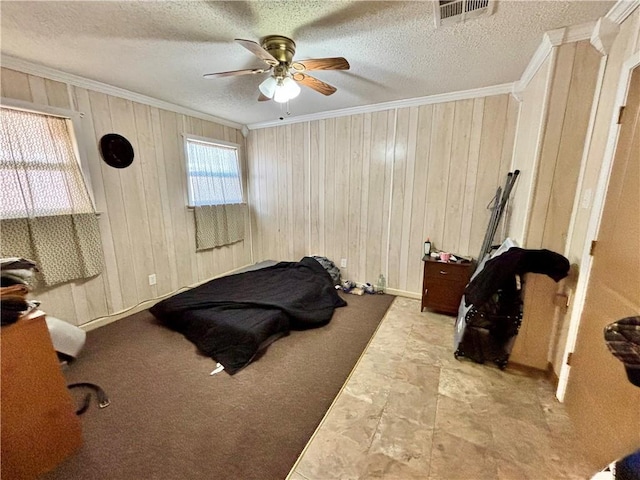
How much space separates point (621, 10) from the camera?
144 centimetres

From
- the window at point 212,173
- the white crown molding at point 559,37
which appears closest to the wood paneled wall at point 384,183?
the window at point 212,173

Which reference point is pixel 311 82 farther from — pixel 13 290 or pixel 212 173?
pixel 212 173

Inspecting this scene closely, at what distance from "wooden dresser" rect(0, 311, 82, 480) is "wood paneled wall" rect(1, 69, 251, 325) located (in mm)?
1555

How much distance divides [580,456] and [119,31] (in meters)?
3.68

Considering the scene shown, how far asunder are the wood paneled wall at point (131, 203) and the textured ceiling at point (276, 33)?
0.93 ft

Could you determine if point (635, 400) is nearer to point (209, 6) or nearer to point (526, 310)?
point (526, 310)

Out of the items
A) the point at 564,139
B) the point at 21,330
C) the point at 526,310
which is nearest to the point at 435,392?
the point at 526,310

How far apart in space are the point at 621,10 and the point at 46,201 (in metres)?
4.28

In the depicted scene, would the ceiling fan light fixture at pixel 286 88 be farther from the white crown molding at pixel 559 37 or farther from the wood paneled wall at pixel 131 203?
the wood paneled wall at pixel 131 203

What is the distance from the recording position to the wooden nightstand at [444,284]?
9.07ft

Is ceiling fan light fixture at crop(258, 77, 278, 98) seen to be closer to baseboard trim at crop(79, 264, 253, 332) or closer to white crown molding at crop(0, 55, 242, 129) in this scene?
white crown molding at crop(0, 55, 242, 129)

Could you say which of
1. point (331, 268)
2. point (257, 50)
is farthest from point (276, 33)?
point (331, 268)

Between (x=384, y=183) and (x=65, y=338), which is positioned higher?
(x=384, y=183)

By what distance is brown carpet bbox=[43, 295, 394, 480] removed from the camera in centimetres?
137
